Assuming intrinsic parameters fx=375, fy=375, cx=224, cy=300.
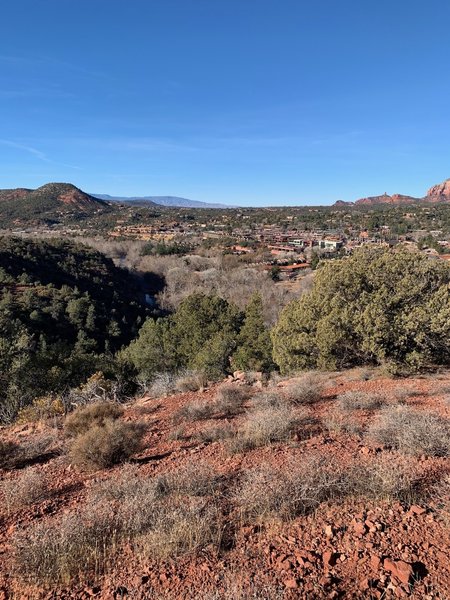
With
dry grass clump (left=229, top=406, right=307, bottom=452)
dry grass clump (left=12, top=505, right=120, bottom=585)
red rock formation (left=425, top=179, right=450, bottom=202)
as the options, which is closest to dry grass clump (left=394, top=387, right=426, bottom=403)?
dry grass clump (left=229, top=406, right=307, bottom=452)

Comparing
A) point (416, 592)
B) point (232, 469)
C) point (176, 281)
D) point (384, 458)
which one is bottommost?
point (176, 281)

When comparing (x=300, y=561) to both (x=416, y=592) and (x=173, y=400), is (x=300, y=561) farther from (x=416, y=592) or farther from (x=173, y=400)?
(x=173, y=400)

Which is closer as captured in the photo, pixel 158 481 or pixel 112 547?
pixel 112 547

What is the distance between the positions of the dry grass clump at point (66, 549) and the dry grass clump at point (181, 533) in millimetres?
376

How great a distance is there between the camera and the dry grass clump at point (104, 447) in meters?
6.15

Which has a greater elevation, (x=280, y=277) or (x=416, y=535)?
(x=416, y=535)

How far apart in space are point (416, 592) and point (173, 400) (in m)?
8.21

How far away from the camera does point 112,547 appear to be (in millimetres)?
3588

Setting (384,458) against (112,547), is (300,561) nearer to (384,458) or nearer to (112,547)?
(112,547)

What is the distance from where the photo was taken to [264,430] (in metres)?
6.33

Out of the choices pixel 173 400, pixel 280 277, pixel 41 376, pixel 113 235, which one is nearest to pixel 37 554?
pixel 173 400

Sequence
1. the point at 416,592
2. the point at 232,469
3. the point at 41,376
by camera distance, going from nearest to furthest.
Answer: the point at 416,592, the point at 232,469, the point at 41,376

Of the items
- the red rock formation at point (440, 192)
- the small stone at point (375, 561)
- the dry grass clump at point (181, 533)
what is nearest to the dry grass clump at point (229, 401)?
the dry grass clump at point (181, 533)

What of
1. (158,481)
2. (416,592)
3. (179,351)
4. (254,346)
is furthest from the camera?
(179,351)
